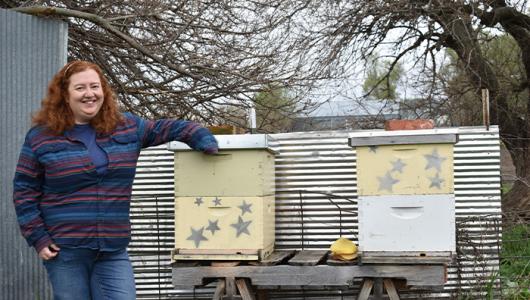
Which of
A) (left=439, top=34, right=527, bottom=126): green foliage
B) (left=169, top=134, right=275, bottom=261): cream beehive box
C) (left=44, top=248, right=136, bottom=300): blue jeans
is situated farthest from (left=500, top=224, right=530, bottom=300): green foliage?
Answer: (left=439, top=34, right=527, bottom=126): green foliage

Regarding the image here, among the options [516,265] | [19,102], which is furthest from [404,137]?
[19,102]

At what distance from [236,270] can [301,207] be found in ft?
3.30

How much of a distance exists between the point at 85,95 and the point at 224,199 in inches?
46.4

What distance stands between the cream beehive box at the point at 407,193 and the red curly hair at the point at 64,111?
145 cm

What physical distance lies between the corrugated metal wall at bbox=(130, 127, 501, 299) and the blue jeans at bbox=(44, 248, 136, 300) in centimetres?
165

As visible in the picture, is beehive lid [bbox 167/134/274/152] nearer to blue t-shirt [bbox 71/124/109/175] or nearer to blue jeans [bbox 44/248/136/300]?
blue t-shirt [bbox 71/124/109/175]

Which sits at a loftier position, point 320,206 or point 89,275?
point 320,206

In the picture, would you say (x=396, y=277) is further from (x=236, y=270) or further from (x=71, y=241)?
(x=71, y=241)

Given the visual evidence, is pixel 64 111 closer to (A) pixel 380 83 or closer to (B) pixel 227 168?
(B) pixel 227 168

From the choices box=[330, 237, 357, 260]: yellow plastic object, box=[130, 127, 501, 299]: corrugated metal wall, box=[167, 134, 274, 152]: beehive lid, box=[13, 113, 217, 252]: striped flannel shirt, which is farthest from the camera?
box=[130, 127, 501, 299]: corrugated metal wall

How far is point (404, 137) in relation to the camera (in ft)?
12.8

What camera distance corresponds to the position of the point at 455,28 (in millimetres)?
8094

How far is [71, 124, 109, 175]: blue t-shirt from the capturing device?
313 cm

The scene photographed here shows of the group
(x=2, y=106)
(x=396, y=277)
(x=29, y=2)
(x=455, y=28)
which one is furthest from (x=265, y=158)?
(x=455, y=28)
